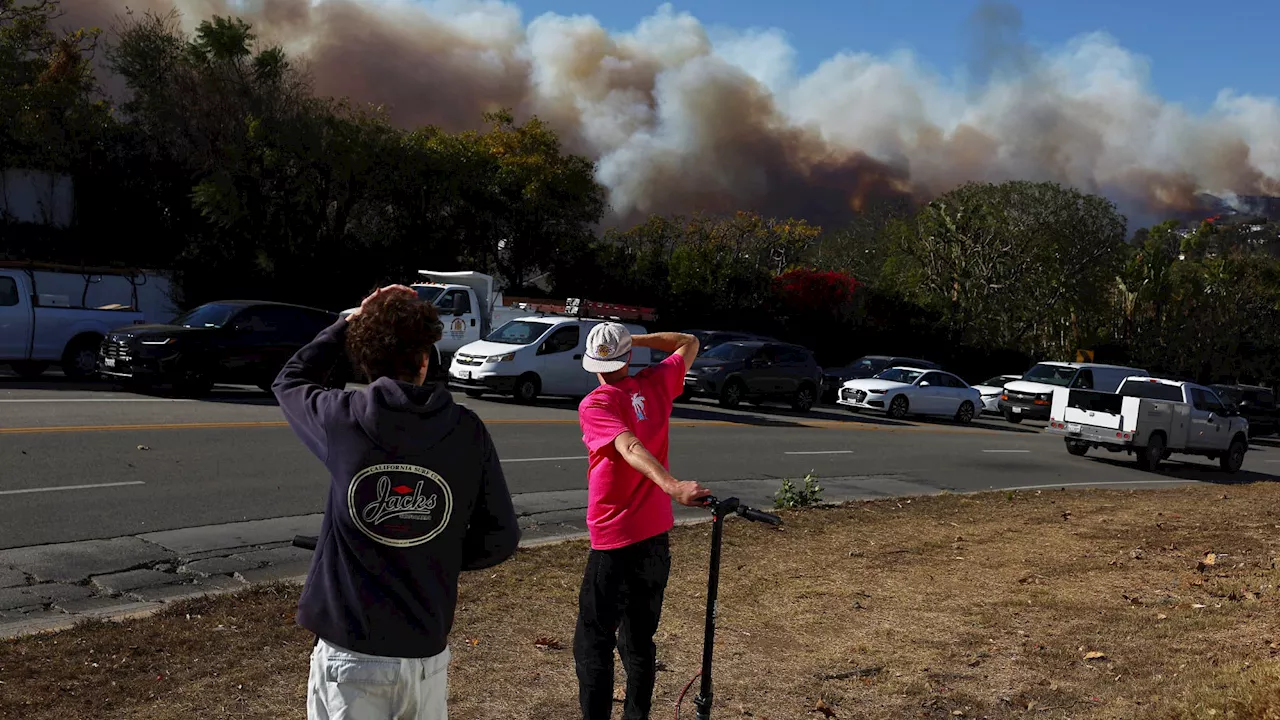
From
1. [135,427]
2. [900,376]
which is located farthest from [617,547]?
[900,376]

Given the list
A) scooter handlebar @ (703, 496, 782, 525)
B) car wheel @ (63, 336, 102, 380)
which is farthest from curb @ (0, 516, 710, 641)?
car wheel @ (63, 336, 102, 380)

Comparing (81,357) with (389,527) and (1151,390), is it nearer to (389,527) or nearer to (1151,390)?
(389,527)

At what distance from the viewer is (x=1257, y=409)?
33.4 meters

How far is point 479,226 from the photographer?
3662 cm

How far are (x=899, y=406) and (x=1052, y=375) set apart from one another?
681cm

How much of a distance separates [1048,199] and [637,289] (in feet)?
61.8

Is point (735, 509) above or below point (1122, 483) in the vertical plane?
above

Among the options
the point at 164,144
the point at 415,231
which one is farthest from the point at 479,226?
the point at 164,144

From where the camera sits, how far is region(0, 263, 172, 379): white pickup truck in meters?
19.5

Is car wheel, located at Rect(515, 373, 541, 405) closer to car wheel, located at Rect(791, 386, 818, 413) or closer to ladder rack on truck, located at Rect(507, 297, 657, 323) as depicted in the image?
ladder rack on truck, located at Rect(507, 297, 657, 323)

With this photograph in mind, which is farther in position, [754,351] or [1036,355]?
[1036,355]

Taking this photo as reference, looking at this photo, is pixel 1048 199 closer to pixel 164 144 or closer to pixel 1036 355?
pixel 1036 355

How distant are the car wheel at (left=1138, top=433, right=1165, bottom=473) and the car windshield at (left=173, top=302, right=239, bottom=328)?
15658 millimetres

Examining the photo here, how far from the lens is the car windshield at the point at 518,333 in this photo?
894 inches
